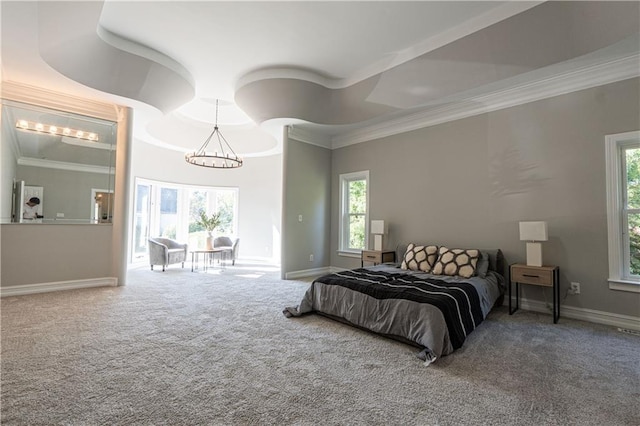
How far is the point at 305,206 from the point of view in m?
5.88


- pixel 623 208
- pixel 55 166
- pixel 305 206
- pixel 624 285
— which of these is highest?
pixel 55 166

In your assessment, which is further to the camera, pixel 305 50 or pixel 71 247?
pixel 71 247

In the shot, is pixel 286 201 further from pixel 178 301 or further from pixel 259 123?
pixel 178 301

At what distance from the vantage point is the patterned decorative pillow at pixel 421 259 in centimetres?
394

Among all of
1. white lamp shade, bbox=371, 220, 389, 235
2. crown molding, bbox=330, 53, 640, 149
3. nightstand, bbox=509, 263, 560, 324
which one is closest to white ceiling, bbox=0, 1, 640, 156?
crown molding, bbox=330, 53, 640, 149

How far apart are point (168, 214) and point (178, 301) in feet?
14.6

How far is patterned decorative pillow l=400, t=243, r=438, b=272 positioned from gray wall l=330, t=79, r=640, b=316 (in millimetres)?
650

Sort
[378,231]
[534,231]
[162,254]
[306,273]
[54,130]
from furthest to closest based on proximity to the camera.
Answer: [162,254]
[306,273]
[378,231]
[54,130]
[534,231]

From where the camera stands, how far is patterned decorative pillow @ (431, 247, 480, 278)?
3.58 metres

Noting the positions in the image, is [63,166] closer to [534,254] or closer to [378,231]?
[378,231]

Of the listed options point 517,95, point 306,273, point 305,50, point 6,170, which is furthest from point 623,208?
point 6,170

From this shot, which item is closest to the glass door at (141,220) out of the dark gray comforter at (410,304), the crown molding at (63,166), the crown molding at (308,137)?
the crown molding at (63,166)

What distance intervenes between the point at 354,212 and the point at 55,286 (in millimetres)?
5039

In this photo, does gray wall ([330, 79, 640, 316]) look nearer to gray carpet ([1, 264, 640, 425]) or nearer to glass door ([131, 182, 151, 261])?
gray carpet ([1, 264, 640, 425])
